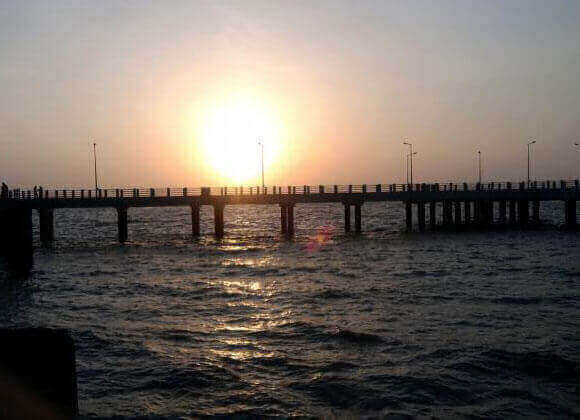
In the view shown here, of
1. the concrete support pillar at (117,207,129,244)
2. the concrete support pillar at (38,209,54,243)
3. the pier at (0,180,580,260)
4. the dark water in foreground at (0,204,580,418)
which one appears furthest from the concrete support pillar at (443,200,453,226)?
Answer: the concrete support pillar at (38,209,54,243)

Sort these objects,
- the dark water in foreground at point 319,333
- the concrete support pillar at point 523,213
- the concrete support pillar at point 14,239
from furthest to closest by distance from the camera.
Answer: the concrete support pillar at point 523,213, the concrete support pillar at point 14,239, the dark water in foreground at point 319,333

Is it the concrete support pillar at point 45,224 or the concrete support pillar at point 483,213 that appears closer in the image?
the concrete support pillar at point 45,224

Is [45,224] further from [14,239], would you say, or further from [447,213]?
[447,213]

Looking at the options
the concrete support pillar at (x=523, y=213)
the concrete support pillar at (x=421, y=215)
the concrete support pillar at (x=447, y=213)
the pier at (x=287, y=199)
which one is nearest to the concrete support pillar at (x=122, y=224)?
the pier at (x=287, y=199)

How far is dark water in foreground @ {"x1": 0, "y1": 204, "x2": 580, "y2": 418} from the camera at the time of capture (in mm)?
13594

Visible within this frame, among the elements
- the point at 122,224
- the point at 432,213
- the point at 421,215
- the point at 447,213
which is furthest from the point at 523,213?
the point at 122,224

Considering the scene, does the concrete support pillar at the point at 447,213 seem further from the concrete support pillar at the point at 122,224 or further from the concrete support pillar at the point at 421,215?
the concrete support pillar at the point at 122,224

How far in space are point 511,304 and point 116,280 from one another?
74.7 ft

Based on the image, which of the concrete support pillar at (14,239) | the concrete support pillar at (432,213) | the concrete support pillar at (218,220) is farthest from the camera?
the concrete support pillar at (432,213)

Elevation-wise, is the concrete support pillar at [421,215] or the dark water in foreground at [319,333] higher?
the concrete support pillar at [421,215]

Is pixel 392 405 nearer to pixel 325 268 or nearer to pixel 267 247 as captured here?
pixel 325 268

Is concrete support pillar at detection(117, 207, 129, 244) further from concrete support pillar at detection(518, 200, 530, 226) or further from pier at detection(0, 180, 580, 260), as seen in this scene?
concrete support pillar at detection(518, 200, 530, 226)

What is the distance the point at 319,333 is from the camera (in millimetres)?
19484

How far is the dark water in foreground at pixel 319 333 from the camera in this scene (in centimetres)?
1359
